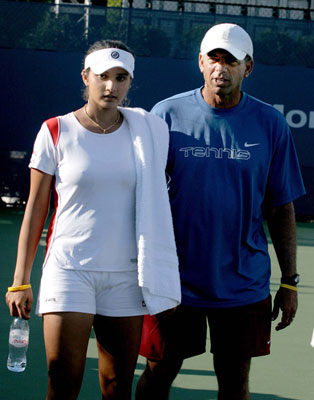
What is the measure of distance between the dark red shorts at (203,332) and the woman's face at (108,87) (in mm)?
937

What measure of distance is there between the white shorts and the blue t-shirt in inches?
14.7

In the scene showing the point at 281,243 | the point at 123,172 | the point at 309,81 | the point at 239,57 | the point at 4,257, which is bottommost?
the point at 4,257

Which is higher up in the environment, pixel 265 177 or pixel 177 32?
pixel 177 32

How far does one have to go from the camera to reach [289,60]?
1316 centimetres

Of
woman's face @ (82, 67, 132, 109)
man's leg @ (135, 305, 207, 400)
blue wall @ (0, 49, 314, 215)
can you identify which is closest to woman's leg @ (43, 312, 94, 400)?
man's leg @ (135, 305, 207, 400)

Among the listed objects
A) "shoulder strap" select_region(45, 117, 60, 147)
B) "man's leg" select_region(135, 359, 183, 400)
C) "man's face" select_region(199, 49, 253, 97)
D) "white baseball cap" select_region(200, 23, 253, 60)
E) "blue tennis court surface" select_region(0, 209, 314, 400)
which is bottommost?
"blue tennis court surface" select_region(0, 209, 314, 400)

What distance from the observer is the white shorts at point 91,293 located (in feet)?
10.1

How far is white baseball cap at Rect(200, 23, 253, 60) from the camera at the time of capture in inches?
135

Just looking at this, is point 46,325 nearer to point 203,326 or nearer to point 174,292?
point 174,292

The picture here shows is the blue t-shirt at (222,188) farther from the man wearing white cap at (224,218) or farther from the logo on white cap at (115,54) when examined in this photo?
the logo on white cap at (115,54)

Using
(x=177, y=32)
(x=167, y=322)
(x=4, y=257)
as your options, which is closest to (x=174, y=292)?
(x=167, y=322)

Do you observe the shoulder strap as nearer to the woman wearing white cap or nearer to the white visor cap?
the woman wearing white cap

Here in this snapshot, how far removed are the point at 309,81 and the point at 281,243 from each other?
32.6 ft

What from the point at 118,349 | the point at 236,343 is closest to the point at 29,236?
the point at 118,349
